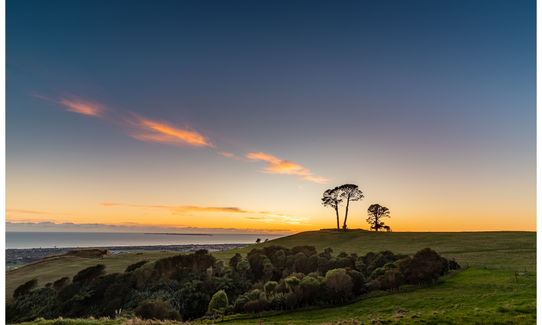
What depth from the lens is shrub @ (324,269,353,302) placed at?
21891 mm

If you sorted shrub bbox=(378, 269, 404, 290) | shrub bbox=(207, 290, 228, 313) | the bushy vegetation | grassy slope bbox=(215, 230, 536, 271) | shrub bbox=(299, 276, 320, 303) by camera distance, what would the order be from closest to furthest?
shrub bbox=(299, 276, 320, 303) < the bushy vegetation < shrub bbox=(207, 290, 228, 313) < shrub bbox=(378, 269, 404, 290) < grassy slope bbox=(215, 230, 536, 271)

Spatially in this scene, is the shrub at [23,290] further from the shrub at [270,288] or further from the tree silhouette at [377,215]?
the tree silhouette at [377,215]

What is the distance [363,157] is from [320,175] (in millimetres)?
12551

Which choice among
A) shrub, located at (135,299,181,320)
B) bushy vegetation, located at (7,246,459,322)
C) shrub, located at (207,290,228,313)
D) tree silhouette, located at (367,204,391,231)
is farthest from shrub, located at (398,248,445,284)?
tree silhouette, located at (367,204,391,231)

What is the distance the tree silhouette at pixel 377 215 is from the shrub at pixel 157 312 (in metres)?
86.8

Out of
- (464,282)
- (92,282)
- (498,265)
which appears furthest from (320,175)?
(92,282)

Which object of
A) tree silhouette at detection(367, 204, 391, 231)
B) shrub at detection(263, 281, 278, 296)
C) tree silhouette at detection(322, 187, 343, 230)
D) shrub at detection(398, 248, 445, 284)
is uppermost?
tree silhouette at detection(322, 187, 343, 230)

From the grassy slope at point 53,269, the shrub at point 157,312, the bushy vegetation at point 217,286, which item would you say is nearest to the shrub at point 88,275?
the bushy vegetation at point 217,286

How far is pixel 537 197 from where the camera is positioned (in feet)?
32.7

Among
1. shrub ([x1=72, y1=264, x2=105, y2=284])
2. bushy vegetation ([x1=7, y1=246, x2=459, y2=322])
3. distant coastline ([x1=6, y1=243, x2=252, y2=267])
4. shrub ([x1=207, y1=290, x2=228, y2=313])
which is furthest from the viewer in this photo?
distant coastline ([x1=6, y1=243, x2=252, y2=267])

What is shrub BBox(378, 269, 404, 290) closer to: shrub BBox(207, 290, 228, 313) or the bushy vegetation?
the bushy vegetation

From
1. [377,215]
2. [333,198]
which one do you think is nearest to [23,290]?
[333,198]

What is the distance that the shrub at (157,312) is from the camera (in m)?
20.4

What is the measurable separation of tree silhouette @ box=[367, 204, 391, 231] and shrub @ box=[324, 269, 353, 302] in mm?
80767
